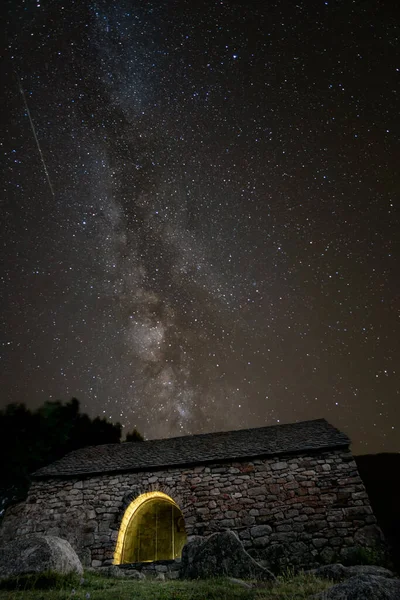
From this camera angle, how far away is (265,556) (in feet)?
27.9

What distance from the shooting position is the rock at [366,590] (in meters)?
3.30

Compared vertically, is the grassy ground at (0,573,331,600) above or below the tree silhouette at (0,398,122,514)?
below

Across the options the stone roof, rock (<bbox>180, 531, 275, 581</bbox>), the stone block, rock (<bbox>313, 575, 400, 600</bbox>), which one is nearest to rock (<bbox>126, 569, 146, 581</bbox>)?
rock (<bbox>180, 531, 275, 581</bbox>)

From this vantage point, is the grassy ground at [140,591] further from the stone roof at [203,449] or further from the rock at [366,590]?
the stone roof at [203,449]

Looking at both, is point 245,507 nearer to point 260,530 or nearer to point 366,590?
point 260,530

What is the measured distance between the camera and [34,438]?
1773 centimetres

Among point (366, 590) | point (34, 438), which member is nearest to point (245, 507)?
point (366, 590)

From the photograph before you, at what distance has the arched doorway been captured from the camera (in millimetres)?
10445

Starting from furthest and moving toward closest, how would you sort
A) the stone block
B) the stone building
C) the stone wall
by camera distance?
the stone block → the stone building → the stone wall

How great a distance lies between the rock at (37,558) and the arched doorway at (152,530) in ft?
14.8

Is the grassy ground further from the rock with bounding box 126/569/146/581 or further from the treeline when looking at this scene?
the treeline

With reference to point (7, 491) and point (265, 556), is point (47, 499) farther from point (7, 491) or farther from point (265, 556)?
point (7, 491)

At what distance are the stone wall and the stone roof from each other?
0.78 ft

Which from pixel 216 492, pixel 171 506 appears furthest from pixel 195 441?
pixel 216 492
